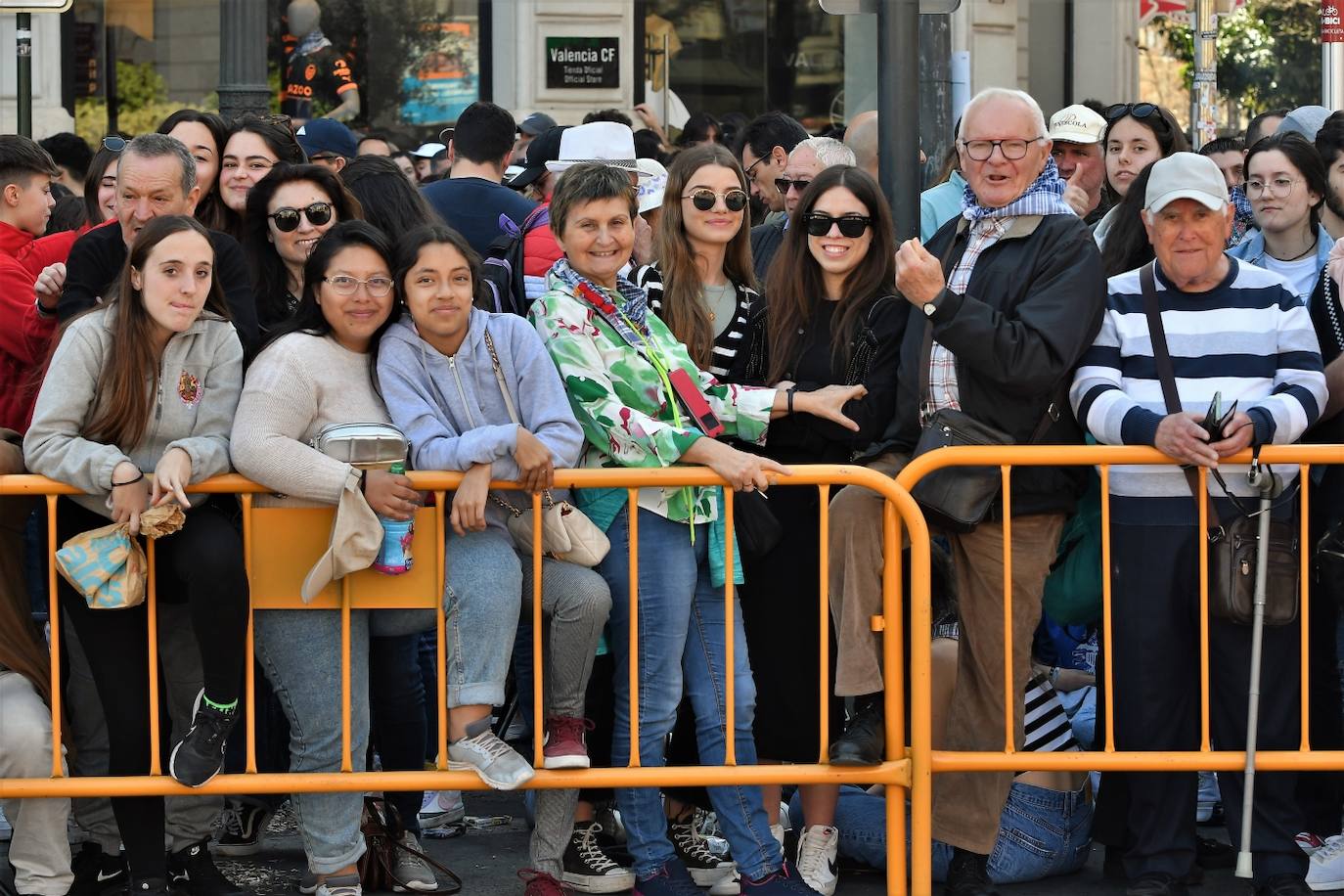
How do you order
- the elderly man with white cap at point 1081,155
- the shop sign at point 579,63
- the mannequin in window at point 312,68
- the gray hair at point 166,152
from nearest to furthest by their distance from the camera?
the gray hair at point 166,152 < the elderly man with white cap at point 1081,155 < the mannequin in window at point 312,68 < the shop sign at point 579,63

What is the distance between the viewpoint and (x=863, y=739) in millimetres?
5660

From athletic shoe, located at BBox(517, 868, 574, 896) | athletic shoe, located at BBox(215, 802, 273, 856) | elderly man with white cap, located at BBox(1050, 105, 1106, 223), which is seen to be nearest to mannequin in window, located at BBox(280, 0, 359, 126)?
elderly man with white cap, located at BBox(1050, 105, 1106, 223)

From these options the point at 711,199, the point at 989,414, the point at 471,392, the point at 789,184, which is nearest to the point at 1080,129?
the point at 789,184

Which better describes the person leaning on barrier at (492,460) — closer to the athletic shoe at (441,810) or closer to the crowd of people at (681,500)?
the crowd of people at (681,500)

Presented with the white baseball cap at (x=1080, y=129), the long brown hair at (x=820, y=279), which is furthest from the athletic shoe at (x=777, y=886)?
the white baseball cap at (x=1080, y=129)

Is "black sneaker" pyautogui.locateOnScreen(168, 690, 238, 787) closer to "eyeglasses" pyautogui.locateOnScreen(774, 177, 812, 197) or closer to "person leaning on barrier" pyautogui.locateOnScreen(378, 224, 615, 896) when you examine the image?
"person leaning on barrier" pyautogui.locateOnScreen(378, 224, 615, 896)

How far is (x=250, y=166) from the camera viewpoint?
6.95 meters

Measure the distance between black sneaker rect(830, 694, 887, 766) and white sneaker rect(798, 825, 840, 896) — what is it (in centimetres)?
35

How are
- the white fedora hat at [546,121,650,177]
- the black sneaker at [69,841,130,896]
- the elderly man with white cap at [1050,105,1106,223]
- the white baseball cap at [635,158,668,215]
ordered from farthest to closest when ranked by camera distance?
the elderly man with white cap at [1050,105,1106,223], the white fedora hat at [546,121,650,177], the white baseball cap at [635,158,668,215], the black sneaker at [69,841,130,896]

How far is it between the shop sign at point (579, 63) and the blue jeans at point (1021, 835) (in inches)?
458

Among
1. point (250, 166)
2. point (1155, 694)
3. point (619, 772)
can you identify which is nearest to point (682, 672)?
point (619, 772)

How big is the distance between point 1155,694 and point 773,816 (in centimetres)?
124

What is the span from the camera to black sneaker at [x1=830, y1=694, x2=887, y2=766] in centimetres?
562

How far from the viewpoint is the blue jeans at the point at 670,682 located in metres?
5.71
